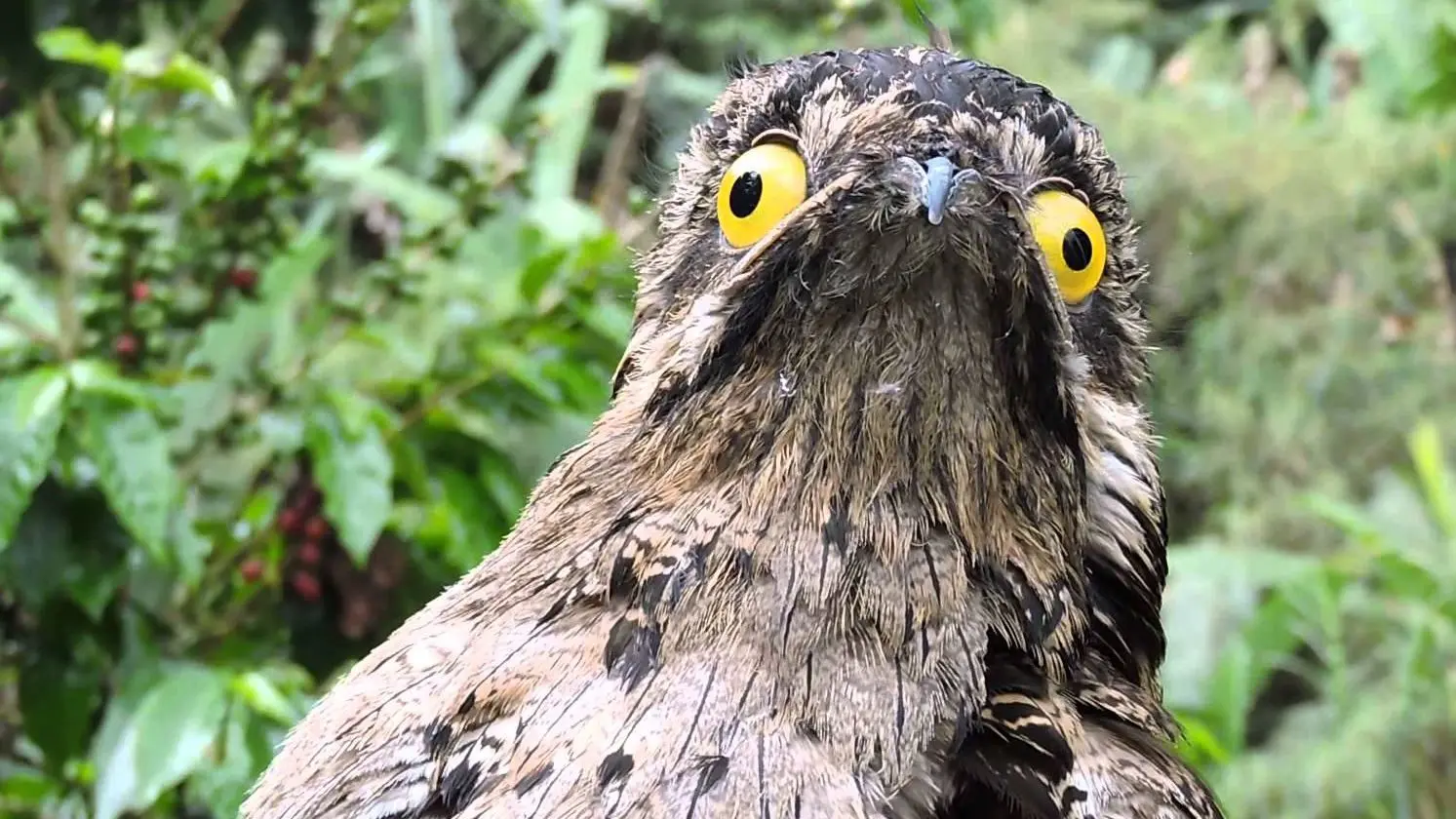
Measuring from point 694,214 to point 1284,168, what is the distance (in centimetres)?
509

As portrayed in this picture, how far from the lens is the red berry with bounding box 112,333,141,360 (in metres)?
2.12

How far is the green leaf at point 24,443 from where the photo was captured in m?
1.78

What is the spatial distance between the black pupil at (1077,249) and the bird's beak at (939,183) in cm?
22

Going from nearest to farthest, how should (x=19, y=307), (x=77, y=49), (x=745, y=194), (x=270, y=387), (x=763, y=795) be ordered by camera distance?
(x=763, y=795)
(x=745, y=194)
(x=77, y=49)
(x=19, y=307)
(x=270, y=387)

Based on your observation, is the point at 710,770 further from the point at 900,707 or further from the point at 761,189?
the point at 761,189

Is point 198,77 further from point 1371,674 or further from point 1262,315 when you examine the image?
point 1262,315

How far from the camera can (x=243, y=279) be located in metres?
2.31

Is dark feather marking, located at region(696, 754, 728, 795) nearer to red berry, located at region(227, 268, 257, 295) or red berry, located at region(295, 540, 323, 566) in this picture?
red berry, located at region(295, 540, 323, 566)

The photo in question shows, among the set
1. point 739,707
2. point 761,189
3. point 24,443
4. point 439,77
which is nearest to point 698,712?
point 739,707

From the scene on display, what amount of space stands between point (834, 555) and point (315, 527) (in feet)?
4.57

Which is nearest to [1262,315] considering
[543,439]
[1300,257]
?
[1300,257]

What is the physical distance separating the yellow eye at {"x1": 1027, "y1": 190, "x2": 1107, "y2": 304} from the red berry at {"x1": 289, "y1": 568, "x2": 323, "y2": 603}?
1.54m

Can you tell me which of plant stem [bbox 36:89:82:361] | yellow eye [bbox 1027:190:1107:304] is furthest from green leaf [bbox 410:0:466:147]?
yellow eye [bbox 1027:190:1107:304]

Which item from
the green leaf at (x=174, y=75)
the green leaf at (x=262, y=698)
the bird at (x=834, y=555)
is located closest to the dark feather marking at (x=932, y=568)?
the bird at (x=834, y=555)
